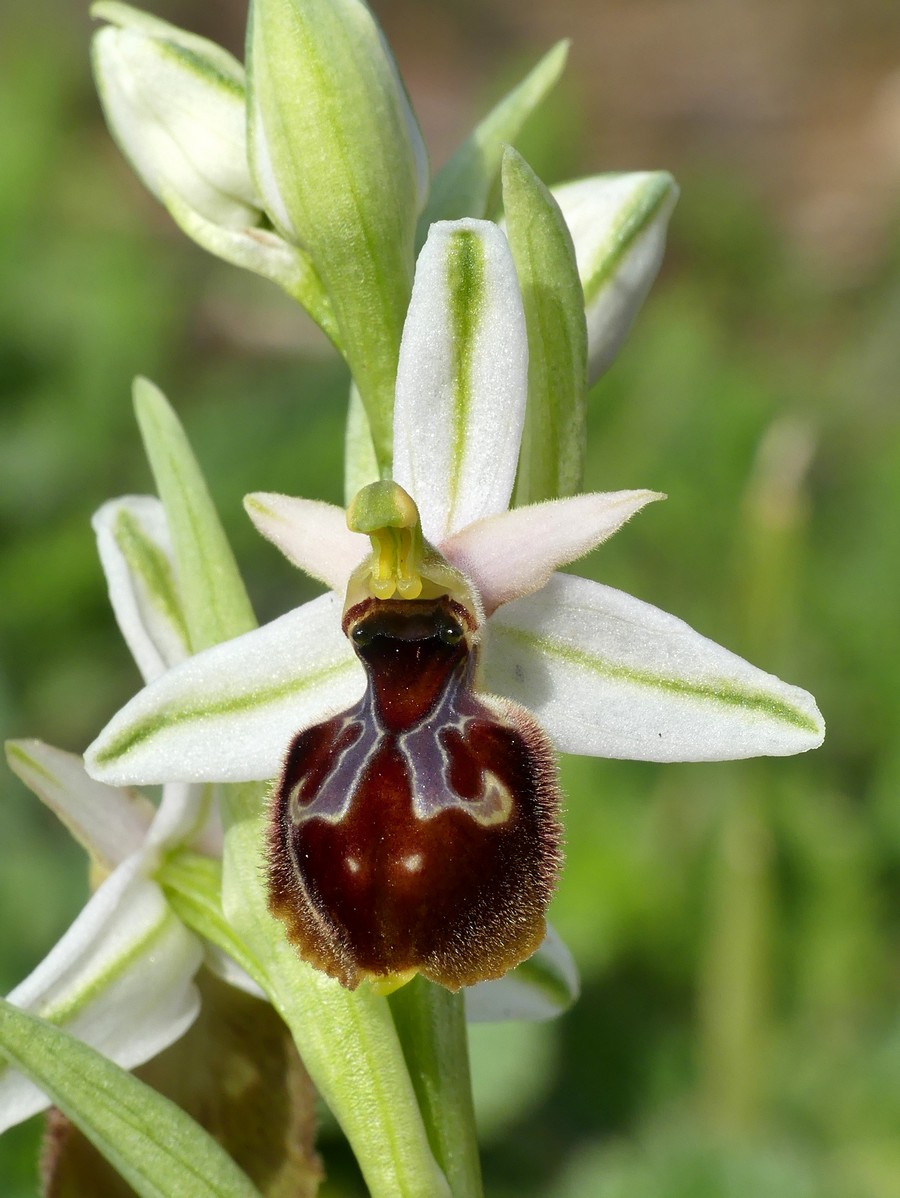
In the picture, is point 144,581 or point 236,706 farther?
point 144,581

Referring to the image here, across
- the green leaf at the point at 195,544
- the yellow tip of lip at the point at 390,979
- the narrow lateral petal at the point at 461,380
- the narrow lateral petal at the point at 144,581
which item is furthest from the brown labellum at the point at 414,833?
the narrow lateral petal at the point at 144,581

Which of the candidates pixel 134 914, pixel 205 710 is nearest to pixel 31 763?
pixel 134 914

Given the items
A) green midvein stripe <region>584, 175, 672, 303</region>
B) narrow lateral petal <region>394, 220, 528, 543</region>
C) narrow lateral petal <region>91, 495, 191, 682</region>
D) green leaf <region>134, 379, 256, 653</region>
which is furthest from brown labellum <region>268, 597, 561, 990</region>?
green midvein stripe <region>584, 175, 672, 303</region>

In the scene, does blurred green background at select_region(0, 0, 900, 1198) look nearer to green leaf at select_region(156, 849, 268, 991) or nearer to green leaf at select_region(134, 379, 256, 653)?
green leaf at select_region(156, 849, 268, 991)

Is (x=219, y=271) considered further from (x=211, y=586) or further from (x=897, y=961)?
(x=211, y=586)

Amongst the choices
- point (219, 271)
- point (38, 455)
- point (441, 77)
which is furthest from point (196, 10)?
point (38, 455)

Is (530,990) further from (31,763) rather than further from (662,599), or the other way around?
(662,599)

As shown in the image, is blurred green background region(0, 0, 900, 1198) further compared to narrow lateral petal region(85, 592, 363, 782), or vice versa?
blurred green background region(0, 0, 900, 1198)
